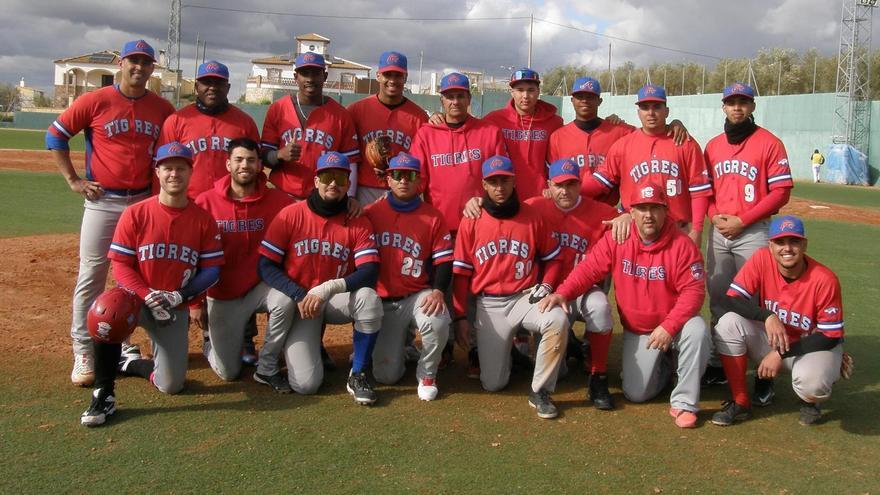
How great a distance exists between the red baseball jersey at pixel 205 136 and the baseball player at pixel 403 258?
3.70 ft

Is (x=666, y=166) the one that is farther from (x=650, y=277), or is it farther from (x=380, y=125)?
(x=380, y=125)

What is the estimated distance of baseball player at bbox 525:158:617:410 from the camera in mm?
4730

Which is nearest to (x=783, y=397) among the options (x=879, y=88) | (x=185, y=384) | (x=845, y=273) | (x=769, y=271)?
(x=769, y=271)

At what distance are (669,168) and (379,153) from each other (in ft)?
6.76

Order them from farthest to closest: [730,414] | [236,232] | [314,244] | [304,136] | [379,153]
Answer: [304,136] < [379,153] < [236,232] < [314,244] < [730,414]

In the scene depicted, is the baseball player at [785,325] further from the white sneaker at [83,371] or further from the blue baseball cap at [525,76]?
the white sneaker at [83,371]

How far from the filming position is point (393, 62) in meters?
5.57

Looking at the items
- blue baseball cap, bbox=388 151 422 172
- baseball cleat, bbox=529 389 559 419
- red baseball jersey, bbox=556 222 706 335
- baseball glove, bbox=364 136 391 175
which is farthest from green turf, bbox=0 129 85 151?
baseball cleat, bbox=529 389 559 419

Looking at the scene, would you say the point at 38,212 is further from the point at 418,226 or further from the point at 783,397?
the point at 783,397

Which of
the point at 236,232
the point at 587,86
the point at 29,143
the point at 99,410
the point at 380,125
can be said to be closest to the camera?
the point at 99,410

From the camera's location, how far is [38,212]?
39.3 feet

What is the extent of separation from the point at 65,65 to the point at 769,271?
88231mm

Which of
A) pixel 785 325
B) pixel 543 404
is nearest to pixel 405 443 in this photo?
pixel 543 404

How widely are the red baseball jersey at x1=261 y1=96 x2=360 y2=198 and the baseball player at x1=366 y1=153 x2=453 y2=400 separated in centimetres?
72
